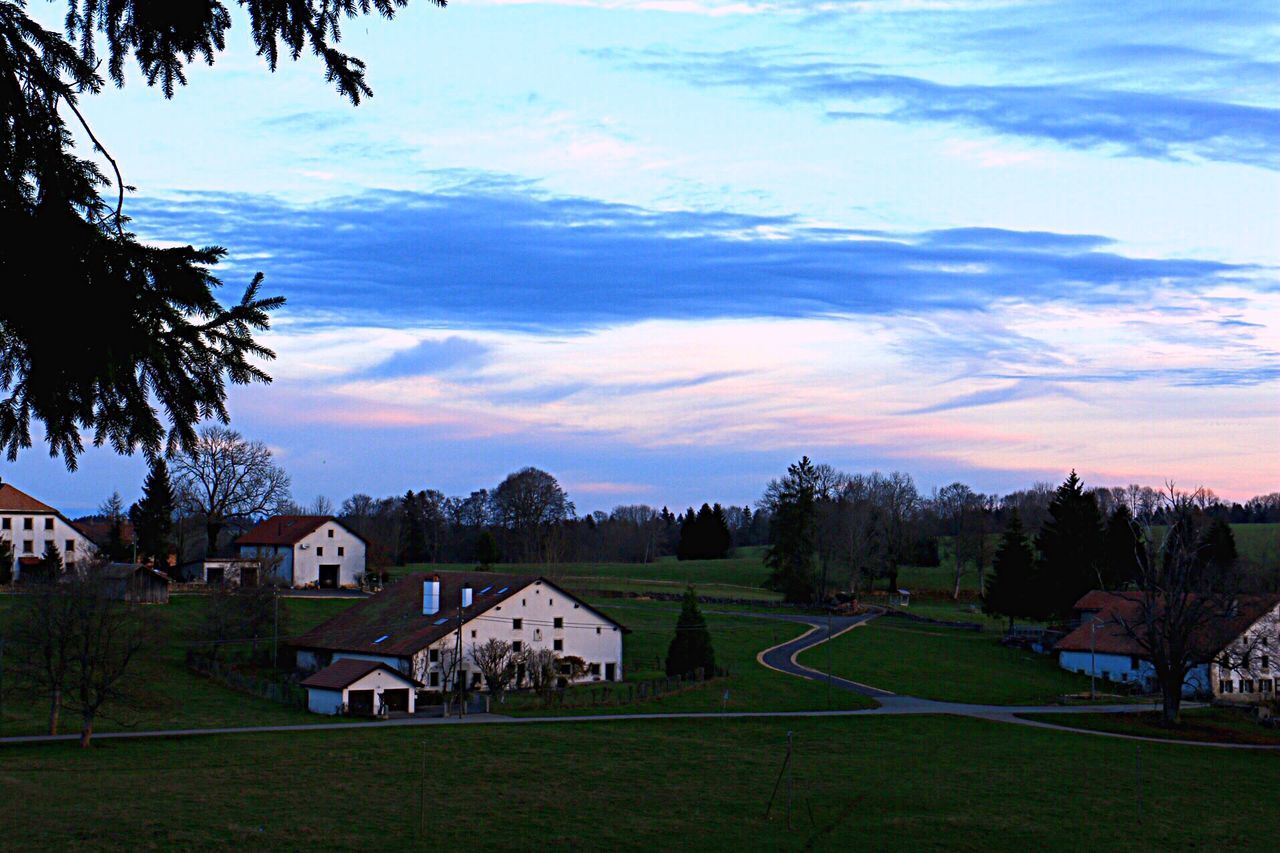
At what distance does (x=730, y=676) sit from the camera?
7131 centimetres

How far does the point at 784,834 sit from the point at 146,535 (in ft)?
297

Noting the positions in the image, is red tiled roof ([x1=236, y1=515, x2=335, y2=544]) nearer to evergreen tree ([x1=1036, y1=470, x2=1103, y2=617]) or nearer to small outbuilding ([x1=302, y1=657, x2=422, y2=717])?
small outbuilding ([x1=302, y1=657, x2=422, y2=717])

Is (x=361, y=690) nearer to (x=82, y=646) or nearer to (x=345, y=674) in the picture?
(x=345, y=674)

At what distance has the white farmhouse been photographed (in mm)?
66500

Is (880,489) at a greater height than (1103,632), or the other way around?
(880,489)

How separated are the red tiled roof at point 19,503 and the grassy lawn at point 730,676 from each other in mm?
48726

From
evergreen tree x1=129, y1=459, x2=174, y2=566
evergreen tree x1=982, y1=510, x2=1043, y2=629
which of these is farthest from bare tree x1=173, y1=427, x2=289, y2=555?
evergreen tree x1=982, y1=510, x2=1043, y2=629

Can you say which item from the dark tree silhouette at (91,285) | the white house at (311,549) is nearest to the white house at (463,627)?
the white house at (311,549)

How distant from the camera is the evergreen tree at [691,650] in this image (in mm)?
70688

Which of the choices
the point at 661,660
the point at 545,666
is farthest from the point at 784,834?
the point at 661,660

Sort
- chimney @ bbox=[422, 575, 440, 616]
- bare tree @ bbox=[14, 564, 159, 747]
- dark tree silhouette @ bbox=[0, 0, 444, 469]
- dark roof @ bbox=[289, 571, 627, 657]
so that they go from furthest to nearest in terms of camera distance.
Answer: chimney @ bbox=[422, 575, 440, 616]
dark roof @ bbox=[289, 571, 627, 657]
bare tree @ bbox=[14, 564, 159, 747]
dark tree silhouette @ bbox=[0, 0, 444, 469]

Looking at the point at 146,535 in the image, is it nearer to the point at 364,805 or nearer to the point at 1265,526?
the point at 364,805

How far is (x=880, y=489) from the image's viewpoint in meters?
181

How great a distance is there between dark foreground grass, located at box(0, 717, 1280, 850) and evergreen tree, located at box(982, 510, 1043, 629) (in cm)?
4870
